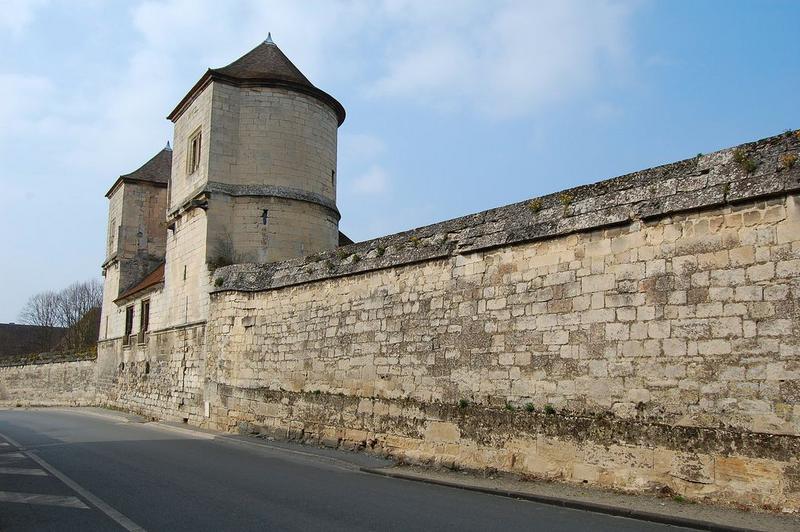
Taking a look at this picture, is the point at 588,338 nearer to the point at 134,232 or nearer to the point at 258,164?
the point at 258,164

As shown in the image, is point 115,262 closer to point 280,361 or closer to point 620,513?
point 280,361

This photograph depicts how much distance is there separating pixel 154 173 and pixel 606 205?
29873mm

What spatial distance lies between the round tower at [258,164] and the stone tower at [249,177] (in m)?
0.03

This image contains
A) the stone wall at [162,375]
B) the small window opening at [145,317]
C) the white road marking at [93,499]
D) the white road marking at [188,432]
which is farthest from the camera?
the small window opening at [145,317]

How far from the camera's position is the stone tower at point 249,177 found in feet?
65.9

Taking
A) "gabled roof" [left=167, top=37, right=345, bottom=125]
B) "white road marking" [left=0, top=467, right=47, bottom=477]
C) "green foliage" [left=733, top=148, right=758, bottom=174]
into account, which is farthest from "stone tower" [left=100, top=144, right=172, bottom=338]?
"green foliage" [left=733, top=148, right=758, bottom=174]

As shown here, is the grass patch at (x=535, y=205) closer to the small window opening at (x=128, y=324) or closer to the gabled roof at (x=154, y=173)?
the small window opening at (x=128, y=324)

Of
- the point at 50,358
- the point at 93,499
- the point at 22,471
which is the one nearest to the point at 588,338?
the point at 93,499

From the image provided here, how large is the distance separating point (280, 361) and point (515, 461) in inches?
273

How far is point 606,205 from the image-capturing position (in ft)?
28.0

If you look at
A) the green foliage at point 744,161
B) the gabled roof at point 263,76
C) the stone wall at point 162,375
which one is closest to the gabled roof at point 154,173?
the stone wall at point 162,375

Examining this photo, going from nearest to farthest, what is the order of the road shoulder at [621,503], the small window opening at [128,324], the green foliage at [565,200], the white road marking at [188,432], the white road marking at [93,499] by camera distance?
the white road marking at [93,499] → the road shoulder at [621,503] → the green foliage at [565,200] → the white road marking at [188,432] → the small window opening at [128,324]

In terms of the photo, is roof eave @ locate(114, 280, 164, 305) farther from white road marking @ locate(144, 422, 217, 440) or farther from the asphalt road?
the asphalt road

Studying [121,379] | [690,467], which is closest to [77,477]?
[690,467]
